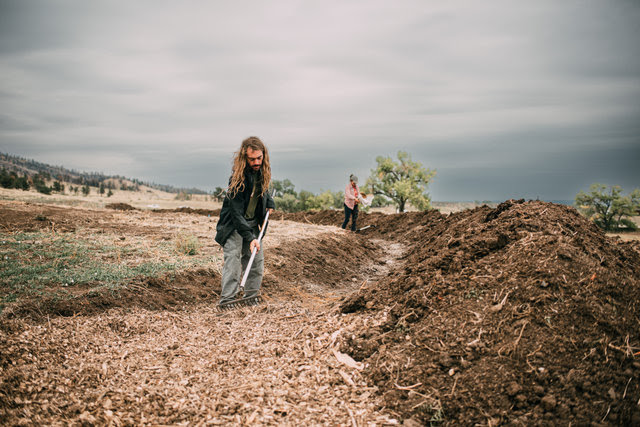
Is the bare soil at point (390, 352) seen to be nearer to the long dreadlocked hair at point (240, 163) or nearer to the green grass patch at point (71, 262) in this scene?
the green grass patch at point (71, 262)

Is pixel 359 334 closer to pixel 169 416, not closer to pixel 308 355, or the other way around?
pixel 308 355

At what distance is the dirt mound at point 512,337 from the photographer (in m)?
2.40

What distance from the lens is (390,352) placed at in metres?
3.15

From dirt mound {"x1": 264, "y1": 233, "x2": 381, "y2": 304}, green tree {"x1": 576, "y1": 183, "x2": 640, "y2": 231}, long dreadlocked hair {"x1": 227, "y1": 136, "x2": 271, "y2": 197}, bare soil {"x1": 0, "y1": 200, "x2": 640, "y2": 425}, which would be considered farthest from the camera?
green tree {"x1": 576, "y1": 183, "x2": 640, "y2": 231}

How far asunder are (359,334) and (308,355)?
539mm

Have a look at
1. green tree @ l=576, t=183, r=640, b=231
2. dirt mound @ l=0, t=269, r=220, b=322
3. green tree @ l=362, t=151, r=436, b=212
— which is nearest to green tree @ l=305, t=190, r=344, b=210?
green tree @ l=362, t=151, r=436, b=212

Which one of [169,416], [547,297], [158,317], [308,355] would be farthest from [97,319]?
[547,297]

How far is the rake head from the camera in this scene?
17.1 feet

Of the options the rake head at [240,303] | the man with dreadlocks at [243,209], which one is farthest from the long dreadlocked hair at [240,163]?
the rake head at [240,303]

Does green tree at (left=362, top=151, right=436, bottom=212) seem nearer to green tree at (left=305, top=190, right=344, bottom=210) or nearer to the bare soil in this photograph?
green tree at (left=305, top=190, right=344, bottom=210)

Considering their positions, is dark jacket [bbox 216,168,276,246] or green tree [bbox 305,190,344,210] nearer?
dark jacket [bbox 216,168,276,246]

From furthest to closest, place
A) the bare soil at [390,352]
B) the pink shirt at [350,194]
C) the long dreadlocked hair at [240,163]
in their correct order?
the pink shirt at [350,194] < the long dreadlocked hair at [240,163] < the bare soil at [390,352]

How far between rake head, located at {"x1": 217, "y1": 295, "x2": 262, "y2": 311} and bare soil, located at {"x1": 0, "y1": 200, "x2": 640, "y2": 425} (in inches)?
13.3

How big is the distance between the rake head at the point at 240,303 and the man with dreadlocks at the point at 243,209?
54mm
